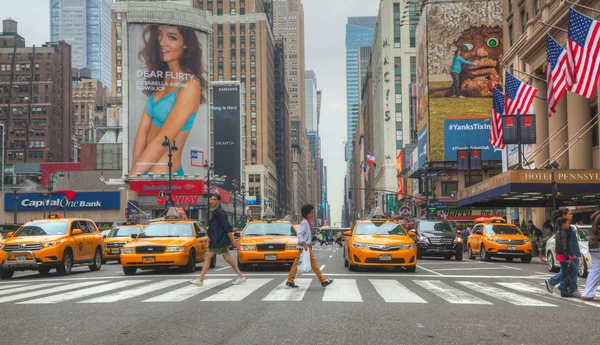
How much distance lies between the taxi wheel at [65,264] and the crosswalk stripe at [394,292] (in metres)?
8.68

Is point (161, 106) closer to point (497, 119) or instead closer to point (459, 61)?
point (459, 61)

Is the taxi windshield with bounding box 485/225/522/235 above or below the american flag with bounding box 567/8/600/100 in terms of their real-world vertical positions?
below

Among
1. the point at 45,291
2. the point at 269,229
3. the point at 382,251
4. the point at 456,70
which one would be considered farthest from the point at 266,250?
the point at 456,70

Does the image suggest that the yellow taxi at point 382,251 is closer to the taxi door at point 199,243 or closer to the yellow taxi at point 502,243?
the taxi door at point 199,243

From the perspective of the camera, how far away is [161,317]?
8719 mm

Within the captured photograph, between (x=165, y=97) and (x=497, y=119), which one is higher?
(x=165, y=97)

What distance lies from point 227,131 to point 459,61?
5123 cm

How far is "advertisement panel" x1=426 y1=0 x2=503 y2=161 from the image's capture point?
2943 inches

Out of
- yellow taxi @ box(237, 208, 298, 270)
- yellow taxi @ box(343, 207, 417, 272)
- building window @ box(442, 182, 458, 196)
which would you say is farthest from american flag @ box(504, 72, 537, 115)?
building window @ box(442, 182, 458, 196)

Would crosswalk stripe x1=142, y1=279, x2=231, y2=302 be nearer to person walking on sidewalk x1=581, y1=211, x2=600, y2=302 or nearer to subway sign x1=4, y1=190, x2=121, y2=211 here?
person walking on sidewalk x1=581, y1=211, x2=600, y2=302

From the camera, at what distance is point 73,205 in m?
75.9

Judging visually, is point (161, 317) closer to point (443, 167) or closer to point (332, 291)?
point (332, 291)

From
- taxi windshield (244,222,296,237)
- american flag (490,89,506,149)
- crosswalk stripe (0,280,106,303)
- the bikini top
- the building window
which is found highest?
the bikini top

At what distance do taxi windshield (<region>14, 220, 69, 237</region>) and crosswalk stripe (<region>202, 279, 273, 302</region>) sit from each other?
285 inches
